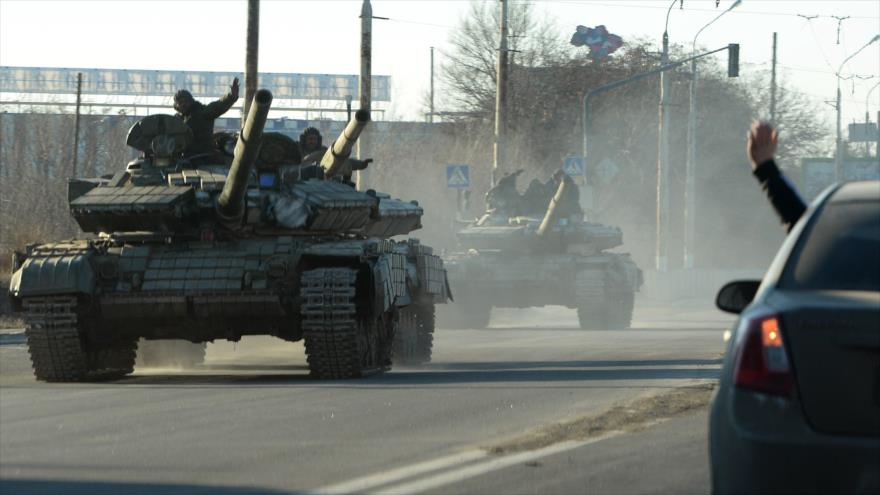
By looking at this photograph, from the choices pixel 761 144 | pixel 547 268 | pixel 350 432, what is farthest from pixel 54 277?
→ pixel 547 268

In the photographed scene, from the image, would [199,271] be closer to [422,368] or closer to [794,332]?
[422,368]

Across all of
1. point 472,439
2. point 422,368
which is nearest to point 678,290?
point 422,368

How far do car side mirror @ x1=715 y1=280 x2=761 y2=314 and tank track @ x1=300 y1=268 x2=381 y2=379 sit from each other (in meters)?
8.51

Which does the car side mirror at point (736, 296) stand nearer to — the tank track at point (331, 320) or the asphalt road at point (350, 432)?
the asphalt road at point (350, 432)

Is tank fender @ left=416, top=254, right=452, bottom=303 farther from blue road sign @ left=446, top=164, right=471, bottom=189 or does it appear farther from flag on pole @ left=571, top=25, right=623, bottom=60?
flag on pole @ left=571, top=25, right=623, bottom=60

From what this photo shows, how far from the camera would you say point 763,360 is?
5176 millimetres

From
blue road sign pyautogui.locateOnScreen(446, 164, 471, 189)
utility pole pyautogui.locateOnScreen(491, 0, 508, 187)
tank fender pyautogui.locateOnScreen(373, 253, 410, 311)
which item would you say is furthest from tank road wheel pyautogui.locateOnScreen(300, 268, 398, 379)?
utility pole pyautogui.locateOnScreen(491, 0, 508, 187)

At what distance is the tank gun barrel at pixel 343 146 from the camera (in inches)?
677

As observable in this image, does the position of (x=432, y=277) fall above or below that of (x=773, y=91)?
below

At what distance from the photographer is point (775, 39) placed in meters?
81.9

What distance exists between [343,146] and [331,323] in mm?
3530

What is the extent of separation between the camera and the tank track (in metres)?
14.6

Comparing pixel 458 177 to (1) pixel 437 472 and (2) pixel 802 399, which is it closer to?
(1) pixel 437 472

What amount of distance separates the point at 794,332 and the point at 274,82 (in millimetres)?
91649
